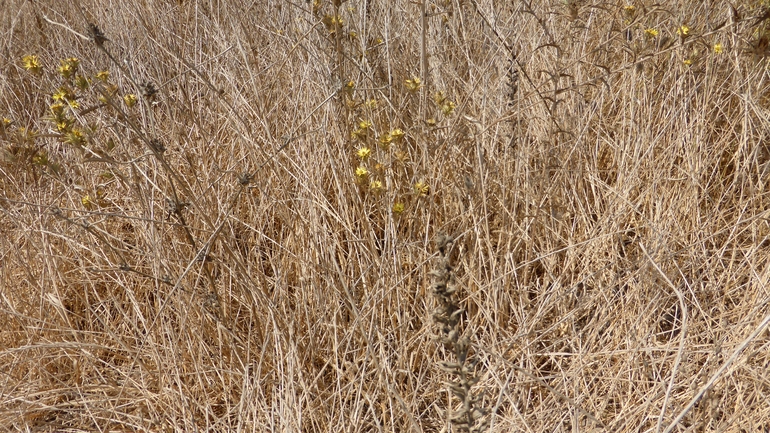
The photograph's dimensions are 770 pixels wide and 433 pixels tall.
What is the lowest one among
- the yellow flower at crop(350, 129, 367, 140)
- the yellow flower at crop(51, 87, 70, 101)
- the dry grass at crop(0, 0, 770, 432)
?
the dry grass at crop(0, 0, 770, 432)

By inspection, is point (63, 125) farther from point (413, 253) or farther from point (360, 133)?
point (413, 253)

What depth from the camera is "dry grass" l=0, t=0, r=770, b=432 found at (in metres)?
1.20

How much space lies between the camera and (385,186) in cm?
157

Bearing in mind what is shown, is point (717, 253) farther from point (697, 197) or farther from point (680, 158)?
point (680, 158)

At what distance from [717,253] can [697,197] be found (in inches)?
6.8

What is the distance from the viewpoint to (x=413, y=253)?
4.83 feet

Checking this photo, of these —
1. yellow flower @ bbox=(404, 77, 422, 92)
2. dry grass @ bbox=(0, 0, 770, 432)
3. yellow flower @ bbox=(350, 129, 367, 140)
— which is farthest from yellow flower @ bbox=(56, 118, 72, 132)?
yellow flower @ bbox=(404, 77, 422, 92)

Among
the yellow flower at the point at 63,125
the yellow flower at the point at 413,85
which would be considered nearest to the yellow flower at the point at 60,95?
the yellow flower at the point at 63,125

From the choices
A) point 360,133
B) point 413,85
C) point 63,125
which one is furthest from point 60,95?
point 413,85

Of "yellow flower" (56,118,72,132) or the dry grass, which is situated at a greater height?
"yellow flower" (56,118,72,132)

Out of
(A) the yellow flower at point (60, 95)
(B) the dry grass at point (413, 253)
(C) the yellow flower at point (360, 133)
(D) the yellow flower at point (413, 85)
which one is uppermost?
(A) the yellow flower at point (60, 95)

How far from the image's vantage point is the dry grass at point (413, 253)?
3.93ft

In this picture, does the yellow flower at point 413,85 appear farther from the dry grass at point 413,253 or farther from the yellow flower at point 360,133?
the yellow flower at point 360,133

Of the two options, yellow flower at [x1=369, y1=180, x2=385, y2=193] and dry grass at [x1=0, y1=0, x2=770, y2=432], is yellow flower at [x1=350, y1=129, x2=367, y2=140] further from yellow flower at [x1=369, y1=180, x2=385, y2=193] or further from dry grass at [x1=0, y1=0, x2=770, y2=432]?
yellow flower at [x1=369, y1=180, x2=385, y2=193]
